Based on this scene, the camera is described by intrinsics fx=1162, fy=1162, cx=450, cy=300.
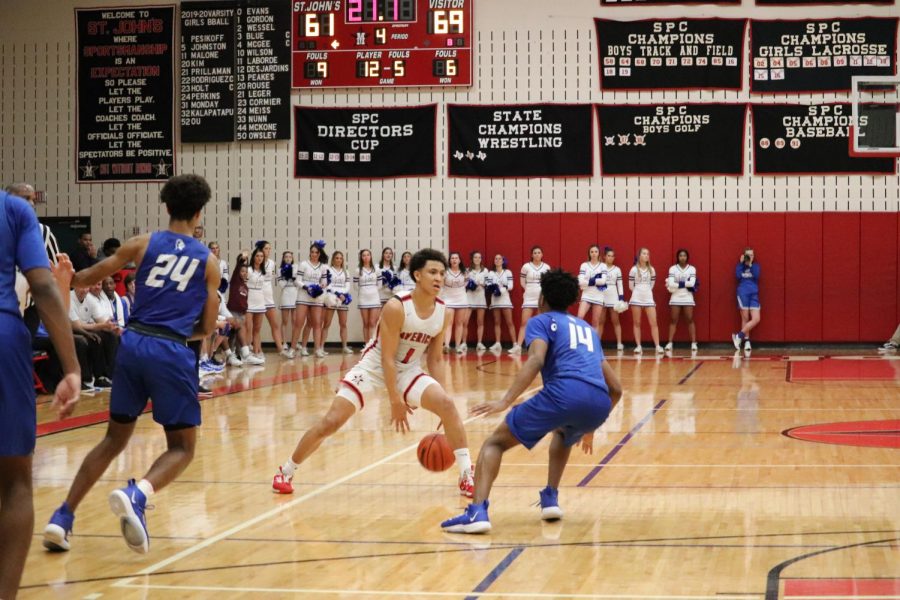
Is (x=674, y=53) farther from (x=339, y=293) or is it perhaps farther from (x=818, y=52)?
(x=339, y=293)

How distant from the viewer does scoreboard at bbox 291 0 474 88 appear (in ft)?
69.7

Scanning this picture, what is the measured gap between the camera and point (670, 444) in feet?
30.6

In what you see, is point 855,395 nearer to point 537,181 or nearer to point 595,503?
point 595,503

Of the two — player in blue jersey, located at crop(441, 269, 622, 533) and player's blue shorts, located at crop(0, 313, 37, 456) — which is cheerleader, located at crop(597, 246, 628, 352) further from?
player's blue shorts, located at crop(0, 313, 37, 456)

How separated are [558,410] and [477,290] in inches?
593

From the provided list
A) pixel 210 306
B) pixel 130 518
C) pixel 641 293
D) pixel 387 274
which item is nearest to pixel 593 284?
pixel 641 293

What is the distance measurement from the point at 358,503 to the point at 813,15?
1681cm

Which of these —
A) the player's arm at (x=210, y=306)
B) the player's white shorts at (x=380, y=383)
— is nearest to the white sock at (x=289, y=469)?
the player's white shorts at (x=380, y=383)

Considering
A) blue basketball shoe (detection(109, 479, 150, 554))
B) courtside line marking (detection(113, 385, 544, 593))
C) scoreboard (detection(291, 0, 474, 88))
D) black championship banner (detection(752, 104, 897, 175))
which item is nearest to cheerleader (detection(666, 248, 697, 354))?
black championship banner (detection(752, 104, 897, 175))

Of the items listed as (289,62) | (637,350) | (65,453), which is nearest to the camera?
(65,453)

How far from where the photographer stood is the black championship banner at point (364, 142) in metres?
21.8

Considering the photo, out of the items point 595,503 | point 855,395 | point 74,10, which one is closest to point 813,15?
point 855,395

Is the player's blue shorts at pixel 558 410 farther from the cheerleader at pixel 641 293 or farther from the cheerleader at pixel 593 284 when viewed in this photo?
the cheerleader at pixel 641 293

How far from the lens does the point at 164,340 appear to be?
18.1 feet
